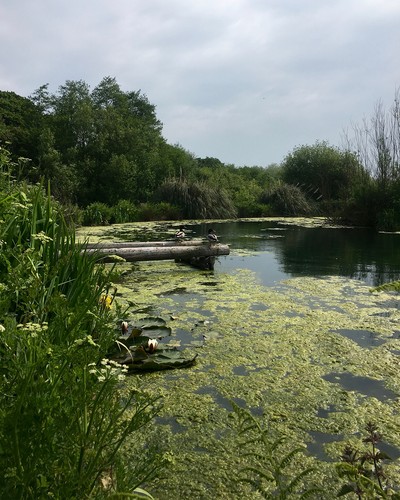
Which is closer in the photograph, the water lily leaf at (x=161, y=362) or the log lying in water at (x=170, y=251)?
the water lily leaf at (x=161, y=362)

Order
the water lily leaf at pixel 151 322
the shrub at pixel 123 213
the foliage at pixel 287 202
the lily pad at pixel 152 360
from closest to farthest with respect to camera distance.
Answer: the lily pad at pixel 152 360 < the water lily leaf at pixel 151 322 < the shrub at pixel 123 213 < the foliage at pixel 287 202

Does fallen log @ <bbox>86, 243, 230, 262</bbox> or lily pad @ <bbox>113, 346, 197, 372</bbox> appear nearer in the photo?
lily pad @ <bbox>113, 346, 197, 372</bbox>

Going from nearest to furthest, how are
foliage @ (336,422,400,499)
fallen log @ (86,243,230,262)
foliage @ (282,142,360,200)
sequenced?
foliage @ (336,422,400,499)
fallen log @ (86,243,230,262)
foliage @ (282,142,360,200)

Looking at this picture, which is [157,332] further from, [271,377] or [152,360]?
[271,377]

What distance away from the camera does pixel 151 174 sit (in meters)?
27.2

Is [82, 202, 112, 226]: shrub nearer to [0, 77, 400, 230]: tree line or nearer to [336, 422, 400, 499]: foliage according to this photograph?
[0, 77, 400, 230]: tree line

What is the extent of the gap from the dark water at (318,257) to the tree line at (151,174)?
5778mm

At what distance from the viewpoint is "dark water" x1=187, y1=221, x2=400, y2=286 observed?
24.1ft

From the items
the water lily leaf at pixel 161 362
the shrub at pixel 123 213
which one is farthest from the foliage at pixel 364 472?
the shrub at pixel 123 213

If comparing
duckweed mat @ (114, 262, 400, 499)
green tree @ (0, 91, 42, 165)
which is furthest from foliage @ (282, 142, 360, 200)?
duckweed mat @ (114, 262, 400, 499)

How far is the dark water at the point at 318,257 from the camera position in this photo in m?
7.34

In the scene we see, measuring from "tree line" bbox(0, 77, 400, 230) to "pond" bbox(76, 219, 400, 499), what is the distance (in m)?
12.4

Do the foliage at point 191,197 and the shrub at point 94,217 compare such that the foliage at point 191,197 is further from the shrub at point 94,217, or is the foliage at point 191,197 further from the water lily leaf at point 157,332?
the water lily leaf at point 157,332

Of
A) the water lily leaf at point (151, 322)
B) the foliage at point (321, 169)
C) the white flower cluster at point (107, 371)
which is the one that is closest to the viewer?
the white flower cluster at point (107, 371)
